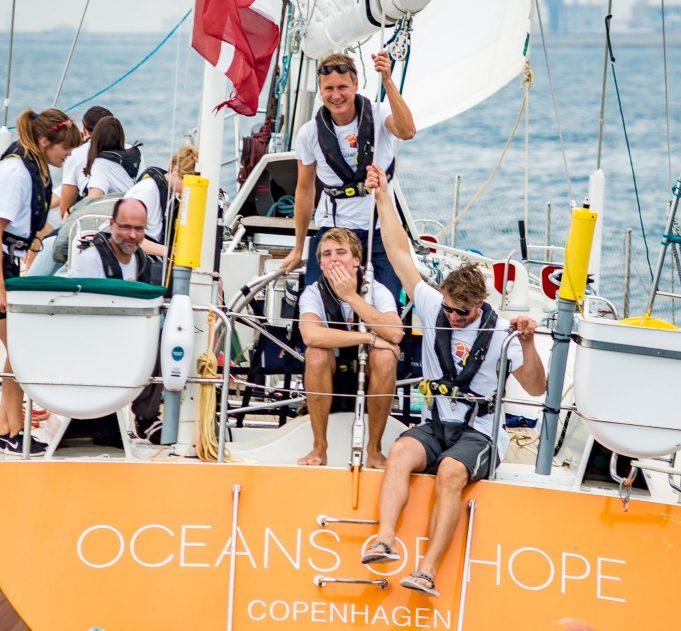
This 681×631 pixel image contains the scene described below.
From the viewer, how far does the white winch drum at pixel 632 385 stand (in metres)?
4.80

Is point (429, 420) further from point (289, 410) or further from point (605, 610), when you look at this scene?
point (289, 410)

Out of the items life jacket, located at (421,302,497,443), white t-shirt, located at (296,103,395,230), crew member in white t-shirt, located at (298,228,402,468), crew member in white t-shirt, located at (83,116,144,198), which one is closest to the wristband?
crew member in white t-shirt, located at (298,228,402,468)

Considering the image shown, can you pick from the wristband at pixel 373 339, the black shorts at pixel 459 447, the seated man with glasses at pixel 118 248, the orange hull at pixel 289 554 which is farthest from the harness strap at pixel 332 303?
the seated man with glasses at pixel 118 248

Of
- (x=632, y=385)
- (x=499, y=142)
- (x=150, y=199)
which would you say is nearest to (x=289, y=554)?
(x=632, y=385)

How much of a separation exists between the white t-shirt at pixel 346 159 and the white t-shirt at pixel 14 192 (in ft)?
4.04

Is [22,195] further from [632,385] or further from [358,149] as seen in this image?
[632,385]

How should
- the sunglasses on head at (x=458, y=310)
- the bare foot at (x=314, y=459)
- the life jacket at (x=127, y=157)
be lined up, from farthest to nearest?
1. the life jacket at (x=127, y=157)
2. the bare foot at (x=314, y=459)
3. the sunglasses on head at (x=458, y=310)

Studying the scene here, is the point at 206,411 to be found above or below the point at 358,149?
below

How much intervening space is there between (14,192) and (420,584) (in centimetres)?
240

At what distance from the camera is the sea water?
731 inches

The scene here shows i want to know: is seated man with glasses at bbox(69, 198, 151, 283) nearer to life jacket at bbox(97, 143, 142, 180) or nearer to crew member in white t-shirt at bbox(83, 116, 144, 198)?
crew member in white t-shirt at bbox(83, 116, 144, 198)

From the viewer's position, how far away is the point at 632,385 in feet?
15.9

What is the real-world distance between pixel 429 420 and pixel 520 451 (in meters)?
1.49

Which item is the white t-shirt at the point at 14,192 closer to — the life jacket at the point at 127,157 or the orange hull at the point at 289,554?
the orange hull at the point at 289,554
